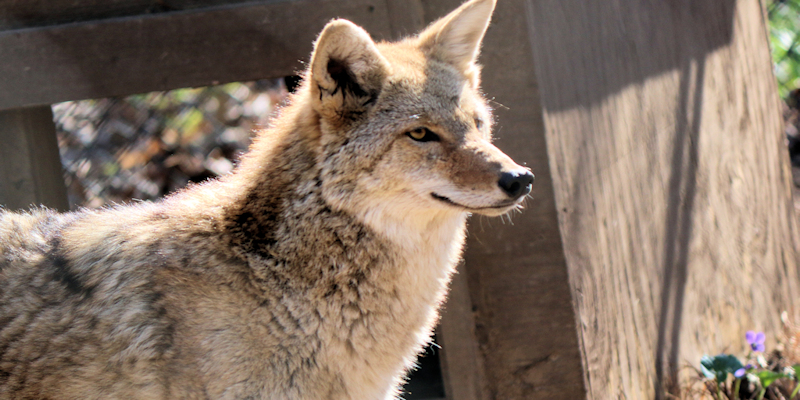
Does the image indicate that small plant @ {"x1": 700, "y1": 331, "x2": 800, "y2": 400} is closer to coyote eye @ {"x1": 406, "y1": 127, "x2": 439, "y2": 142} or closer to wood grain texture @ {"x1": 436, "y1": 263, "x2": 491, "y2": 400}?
wood grain texture @ {"x1": 436, "y1": 263, "x2": 491, "y2": 400}

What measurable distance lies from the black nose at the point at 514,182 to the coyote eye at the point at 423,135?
0.32 meters

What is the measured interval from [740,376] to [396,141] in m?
2.30

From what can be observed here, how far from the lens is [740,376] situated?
3359 millimetres

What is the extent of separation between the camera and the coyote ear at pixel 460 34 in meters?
2.62

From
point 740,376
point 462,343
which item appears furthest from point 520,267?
point 740,376

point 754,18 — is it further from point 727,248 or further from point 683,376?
point 683,376

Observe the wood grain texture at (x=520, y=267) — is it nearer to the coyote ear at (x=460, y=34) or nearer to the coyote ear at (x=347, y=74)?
the coyote ear at (x=460, y=34)

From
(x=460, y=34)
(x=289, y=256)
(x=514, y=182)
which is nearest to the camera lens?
(x=514, y=182)

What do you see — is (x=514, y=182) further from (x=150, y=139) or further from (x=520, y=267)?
(x=150, y=139)

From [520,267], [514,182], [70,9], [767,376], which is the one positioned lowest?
[767,376]

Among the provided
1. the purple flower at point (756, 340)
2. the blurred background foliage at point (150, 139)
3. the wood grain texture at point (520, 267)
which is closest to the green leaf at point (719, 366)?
the purple flower at point (756, 340)

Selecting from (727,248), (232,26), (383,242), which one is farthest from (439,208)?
(727,248)

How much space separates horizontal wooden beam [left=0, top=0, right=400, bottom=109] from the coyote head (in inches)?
21.0

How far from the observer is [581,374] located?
294cm
